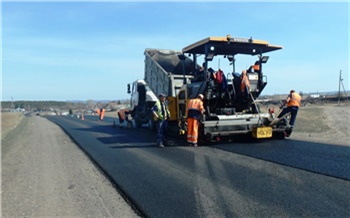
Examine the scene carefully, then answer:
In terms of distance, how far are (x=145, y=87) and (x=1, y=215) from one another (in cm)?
1120

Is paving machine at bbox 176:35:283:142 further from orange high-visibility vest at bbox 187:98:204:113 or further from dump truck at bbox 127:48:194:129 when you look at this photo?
dump truck at bbox 127:48:194:129

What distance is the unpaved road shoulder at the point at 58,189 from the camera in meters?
4.55

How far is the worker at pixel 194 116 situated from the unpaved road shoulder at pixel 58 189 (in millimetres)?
2752

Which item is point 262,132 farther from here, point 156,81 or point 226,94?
point 156,81

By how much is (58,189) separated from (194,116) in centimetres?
429

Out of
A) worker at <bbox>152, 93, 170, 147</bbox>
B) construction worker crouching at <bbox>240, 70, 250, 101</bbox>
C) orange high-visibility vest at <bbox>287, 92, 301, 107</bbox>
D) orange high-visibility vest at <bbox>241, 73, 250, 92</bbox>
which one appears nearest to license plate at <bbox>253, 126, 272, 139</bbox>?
construction worker crouching at <bbox>240, 70, 250, 101</bbox>

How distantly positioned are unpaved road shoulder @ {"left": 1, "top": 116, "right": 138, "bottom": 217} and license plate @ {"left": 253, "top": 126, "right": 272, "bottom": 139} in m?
4.27

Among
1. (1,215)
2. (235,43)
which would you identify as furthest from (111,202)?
(235,43)

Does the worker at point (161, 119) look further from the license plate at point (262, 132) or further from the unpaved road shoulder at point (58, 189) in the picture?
the license plate at point (262, 132)

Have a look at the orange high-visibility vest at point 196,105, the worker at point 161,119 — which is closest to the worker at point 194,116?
the orange high-visibility vest at point 196,105

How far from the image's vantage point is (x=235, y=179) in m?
5.48

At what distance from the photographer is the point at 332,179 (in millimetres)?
5164

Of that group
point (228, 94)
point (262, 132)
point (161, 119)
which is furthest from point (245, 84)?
point (161, 119)

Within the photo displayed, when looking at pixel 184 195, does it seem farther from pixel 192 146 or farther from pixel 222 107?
pixel 222 107
